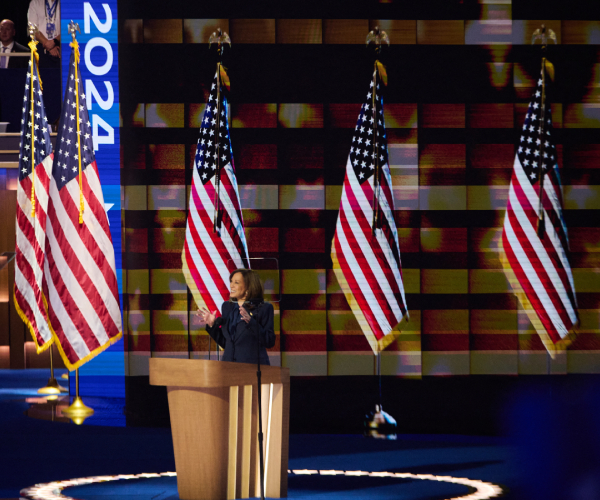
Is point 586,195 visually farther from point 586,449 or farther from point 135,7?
point 135,7

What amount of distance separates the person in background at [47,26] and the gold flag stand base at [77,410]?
7.08m

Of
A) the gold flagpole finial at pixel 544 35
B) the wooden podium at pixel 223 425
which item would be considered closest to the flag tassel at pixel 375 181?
the gold flagpole finial at pixel 544 35

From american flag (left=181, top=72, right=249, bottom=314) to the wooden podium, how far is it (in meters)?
3.06

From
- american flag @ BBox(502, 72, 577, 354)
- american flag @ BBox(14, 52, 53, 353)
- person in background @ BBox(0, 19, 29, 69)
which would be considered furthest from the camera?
person in background @ BBox(0, 19, 29, 69)

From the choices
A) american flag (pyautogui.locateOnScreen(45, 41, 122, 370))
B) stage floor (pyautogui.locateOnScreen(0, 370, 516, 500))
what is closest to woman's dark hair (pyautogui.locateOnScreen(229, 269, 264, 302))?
stage floor (pyautogui.locateOnScreen(0, 370, 516, 500))

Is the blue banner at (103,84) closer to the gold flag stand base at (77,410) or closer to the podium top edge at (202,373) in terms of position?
the gold flag stand base at (77,410)

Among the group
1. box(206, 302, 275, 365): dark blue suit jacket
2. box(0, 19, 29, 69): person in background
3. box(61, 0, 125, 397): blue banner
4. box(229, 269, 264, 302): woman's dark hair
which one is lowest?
box(206, 302, 275, 365): dark blue suit jacket

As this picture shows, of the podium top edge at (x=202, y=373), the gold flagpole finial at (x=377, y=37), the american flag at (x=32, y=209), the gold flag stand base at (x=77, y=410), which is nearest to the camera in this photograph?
the podium top edge at (x=202, y=373)

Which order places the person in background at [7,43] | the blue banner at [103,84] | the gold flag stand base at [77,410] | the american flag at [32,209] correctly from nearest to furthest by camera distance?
the gold flag stand base at [77,410] → the blue banner at [103,84] → the american flag at [32,209] → the person in background at [7,43]

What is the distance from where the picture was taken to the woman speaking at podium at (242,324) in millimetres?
6621

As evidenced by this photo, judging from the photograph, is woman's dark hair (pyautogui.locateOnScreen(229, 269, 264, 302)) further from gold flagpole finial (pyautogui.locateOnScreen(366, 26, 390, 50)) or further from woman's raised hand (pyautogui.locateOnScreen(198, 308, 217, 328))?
gold flagpole finial (pyautogui.locateOnScreen(366, 26, 390, 50))

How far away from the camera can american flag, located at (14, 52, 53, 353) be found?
1190 centimetres

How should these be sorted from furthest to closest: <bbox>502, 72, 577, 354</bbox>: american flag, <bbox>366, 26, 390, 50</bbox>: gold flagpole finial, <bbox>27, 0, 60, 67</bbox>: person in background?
<bbox>27, 0, 60, 67</bbox>: person in background, <bbox>366, 26, 390, 50</bbox>: gold flagpole finial, <bbox>502, 72, 577, 354</bbox>: american flag

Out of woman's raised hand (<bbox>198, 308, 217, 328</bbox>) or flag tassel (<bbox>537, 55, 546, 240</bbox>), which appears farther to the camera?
flag tassel (<bbox>537, 55, 546, 240</bbox>)
